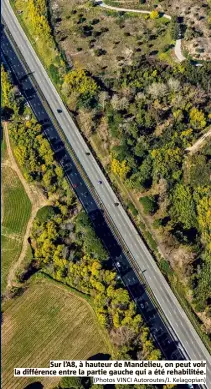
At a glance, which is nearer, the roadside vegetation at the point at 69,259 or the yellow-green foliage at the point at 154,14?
the roadside vegetation at the point at 69,259

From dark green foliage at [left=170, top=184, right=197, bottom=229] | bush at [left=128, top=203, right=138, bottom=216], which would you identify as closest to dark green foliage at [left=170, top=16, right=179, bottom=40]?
dark green foliage at [left=170, top=184, right=197, bottom=229]

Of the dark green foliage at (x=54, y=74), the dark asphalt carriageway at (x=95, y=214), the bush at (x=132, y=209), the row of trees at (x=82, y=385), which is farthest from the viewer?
the dark green foliage at (x=54, y=74)

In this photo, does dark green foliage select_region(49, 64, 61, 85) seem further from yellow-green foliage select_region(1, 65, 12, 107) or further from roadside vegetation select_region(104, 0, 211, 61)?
roadside vegetation select_region(104, 0, 211, 61)

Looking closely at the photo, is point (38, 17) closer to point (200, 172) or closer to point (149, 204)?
point (200, 172)

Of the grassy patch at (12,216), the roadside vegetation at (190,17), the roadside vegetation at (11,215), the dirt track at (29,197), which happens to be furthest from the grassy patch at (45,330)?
the roadside vegetation at (190,17)

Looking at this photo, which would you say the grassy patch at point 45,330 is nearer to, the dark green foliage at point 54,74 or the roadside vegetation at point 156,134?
the roadside vegetation at point 156,134

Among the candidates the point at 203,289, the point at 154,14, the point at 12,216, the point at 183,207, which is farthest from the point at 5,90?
the point at 203,289

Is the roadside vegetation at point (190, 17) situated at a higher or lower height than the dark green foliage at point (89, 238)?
higher
